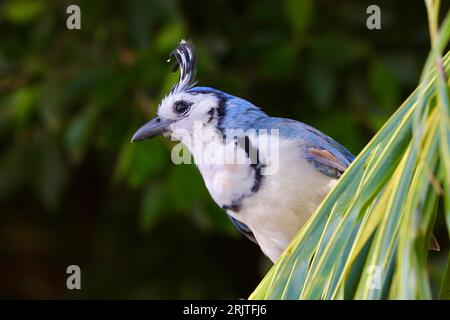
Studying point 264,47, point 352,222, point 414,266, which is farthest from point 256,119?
point 264,47

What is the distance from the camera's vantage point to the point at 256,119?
274 centimetres

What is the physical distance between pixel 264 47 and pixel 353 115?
2.20ft

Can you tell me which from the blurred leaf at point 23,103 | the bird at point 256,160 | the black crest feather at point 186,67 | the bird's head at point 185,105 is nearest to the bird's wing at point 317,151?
the bird at point 256,160

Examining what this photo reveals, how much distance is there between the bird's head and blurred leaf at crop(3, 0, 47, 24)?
7.26ft

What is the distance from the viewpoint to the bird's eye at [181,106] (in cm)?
291

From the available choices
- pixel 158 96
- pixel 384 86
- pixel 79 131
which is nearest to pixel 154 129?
pixel 158 96

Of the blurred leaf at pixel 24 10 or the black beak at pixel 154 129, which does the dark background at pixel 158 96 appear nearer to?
the blurred leaf at pixel 24 10

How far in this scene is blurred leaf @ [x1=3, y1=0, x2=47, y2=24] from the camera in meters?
4.95

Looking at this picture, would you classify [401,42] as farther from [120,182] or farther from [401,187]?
[401,187]

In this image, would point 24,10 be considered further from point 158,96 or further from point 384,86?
point 384,86

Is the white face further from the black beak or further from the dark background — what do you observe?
the dark background

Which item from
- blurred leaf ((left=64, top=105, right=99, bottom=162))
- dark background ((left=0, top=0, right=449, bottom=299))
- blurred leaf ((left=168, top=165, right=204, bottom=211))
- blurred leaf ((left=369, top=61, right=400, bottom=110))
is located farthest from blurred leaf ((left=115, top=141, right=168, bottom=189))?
blurred leaf ((left=369, top=61, right=400, bottom=110))

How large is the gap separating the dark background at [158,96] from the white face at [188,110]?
1.07 meters

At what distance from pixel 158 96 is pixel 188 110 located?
158 centimetres
